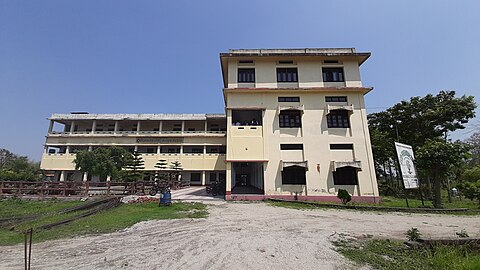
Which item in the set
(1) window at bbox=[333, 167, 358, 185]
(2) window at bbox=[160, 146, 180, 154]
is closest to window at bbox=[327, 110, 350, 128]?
(1) window at bbox=[333, 167, 358, 185]

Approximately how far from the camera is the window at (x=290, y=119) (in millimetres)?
16875

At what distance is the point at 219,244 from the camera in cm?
588

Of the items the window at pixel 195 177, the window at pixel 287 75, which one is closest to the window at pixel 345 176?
the window at pixel 287 75

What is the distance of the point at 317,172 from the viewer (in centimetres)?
1584

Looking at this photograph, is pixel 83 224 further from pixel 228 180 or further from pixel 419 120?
pixel 419 120

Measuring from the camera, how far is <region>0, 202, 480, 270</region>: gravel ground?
4672 mm

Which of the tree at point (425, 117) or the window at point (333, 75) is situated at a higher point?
the window at point (333, 75)

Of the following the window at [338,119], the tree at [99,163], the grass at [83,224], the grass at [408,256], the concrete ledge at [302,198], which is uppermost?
the window at [338,119]

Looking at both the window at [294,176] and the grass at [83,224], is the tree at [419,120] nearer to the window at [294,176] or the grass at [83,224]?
the window at [294,176]

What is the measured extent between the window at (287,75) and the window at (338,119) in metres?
3.96

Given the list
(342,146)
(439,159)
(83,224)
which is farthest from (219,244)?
(439,159)

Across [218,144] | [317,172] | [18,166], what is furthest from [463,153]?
[18,166]

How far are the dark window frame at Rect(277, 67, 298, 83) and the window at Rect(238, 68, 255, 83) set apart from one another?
2.12 m

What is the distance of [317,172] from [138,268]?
13739 millimetres
